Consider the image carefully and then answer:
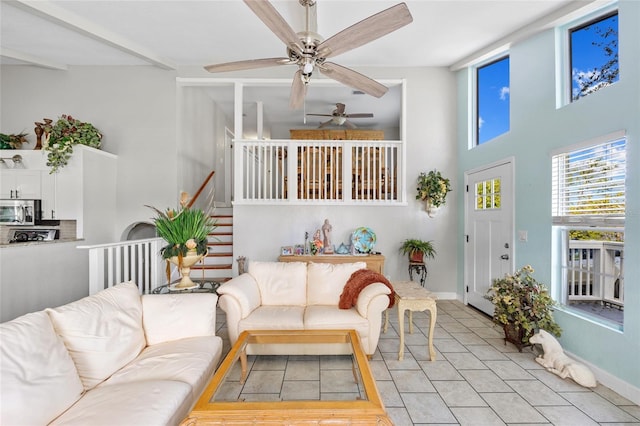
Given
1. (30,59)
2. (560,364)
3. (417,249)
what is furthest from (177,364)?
(30,59)

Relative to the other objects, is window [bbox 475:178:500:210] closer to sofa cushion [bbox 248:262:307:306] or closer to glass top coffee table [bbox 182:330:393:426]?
sofa cushion [bbox 248:262:307:306]

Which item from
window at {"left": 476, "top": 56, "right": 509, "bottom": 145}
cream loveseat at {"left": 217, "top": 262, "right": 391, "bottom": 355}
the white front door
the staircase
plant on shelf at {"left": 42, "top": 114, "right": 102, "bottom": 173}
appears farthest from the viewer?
the staircase

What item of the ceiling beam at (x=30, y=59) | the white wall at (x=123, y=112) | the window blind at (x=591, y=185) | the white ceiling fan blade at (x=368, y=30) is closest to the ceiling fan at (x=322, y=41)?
the white ceiling fan blade at (x=368, y=30)

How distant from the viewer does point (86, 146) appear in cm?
418

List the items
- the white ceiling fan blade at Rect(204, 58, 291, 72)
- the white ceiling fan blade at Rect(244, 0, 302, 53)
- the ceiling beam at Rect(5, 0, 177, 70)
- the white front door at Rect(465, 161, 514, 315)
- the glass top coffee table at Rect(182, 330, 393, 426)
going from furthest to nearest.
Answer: the white front door at Rect(465, 161, 514, 315)
the ceiling beam at Rect(5, 0, 177, 70)
the white ceiling fan blade at Rect(204, 58, 291, 72)
the white ceiling fan blade at Rect(244, 0, 302, 53)
the glass top coffee table at Rect(182, 330, 393, 426)

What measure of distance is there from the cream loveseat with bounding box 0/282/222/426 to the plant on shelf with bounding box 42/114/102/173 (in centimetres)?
311

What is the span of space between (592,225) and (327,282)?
2.58 m

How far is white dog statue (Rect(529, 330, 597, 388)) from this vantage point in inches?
91.0

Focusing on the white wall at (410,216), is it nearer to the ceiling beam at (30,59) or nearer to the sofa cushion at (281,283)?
the sofa cushion at (281,283)

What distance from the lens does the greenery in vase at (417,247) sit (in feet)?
14.8

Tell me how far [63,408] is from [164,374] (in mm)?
455

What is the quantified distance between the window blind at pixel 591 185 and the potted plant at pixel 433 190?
1.64m

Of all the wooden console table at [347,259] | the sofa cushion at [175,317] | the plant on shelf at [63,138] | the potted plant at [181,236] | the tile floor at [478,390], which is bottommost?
the tile floor at [478,390]

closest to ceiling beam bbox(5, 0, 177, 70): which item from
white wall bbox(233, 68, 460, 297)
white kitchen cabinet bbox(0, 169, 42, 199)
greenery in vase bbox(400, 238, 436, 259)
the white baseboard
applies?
white kitchen cabinet bbox(0, 169, 42, 199)
